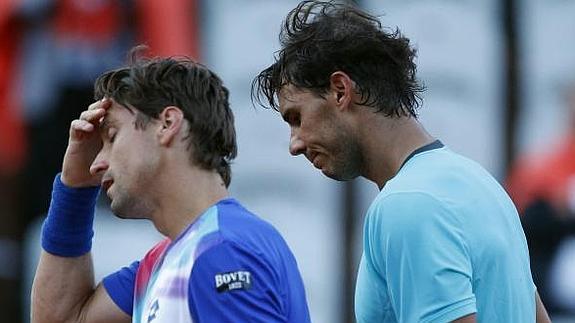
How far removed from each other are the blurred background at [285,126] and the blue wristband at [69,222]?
3.85 metres

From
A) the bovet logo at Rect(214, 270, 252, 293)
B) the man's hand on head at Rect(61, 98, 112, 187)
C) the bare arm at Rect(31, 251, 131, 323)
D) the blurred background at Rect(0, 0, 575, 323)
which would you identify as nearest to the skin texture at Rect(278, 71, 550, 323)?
the bovet logo at Rect(214, 270, 252, 293)

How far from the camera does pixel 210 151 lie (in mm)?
3299

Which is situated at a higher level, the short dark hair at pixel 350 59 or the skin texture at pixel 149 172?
the short dark hair at pixel 350 59

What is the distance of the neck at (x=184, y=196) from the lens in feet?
10.7

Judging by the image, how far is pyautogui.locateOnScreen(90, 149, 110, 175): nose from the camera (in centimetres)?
338

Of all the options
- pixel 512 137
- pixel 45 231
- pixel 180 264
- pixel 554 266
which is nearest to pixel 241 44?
pixel 512 137

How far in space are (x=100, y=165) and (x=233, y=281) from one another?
591 millimetres

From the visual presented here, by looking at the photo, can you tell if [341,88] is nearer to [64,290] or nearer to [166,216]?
[166,216]

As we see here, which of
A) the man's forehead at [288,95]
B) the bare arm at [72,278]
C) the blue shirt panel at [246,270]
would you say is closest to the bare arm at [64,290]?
the bare arm at [72,278]

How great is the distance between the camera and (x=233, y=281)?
2988 millimetres

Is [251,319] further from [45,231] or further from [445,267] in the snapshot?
[45,231]

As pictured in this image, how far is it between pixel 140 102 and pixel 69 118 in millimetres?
4461

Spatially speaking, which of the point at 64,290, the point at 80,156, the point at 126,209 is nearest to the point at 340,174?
the point at 126,209

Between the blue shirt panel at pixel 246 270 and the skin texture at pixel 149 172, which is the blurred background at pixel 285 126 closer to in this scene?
the skin texture at pixel 149 172
